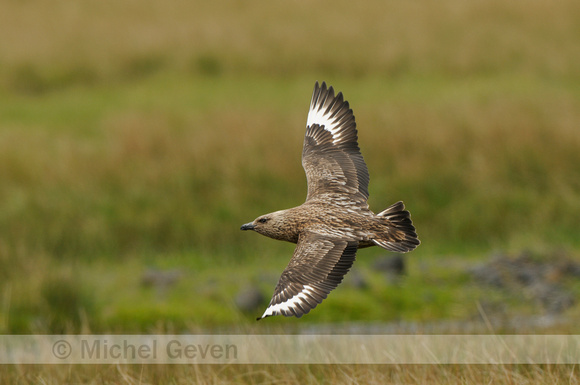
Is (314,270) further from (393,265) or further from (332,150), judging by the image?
(393,265)

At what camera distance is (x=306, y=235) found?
511 centimetres

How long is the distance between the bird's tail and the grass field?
158 cm

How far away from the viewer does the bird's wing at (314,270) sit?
188 inches

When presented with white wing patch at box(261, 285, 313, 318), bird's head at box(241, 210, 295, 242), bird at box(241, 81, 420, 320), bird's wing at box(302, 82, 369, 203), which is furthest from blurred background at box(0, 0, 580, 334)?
white wing patch at box(261, 285, 313, 318)

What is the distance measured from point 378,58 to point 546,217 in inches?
373

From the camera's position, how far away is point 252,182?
15.8m

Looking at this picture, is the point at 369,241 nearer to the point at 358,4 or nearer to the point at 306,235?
the point at 306,235

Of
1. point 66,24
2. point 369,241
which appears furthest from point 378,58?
point 369,241

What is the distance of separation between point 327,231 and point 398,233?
44 cm

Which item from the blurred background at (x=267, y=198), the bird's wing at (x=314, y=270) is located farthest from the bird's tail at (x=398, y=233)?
the blurred background at (x=267, y=198)

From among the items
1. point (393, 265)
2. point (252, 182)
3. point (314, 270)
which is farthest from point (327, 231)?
point (252, 182)

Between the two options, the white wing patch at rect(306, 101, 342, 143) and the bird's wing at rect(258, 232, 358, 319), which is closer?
the bird's wing at rect(258, 232, 358, 319)

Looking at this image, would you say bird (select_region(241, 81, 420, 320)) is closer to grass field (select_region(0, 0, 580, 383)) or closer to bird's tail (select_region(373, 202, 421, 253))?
bird's tail (select_region(373, 202, 421, 253))

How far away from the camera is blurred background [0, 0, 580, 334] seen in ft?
44.0
